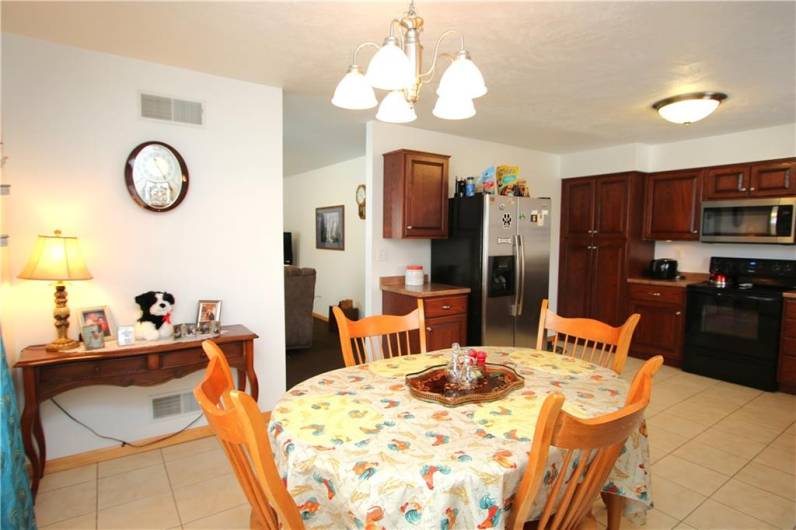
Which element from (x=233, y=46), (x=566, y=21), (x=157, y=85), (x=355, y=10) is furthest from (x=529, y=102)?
(x=157, y=85)

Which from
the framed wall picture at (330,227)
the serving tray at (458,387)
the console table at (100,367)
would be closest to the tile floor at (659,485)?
the console table at (100,367)

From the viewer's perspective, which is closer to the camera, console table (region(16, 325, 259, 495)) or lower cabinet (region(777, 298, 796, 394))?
console table (region(16, 325, 259, 495))

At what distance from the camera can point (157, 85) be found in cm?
269

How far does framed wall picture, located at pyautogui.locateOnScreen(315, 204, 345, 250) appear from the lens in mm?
6227

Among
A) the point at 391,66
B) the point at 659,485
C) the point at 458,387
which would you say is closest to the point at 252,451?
the point at 458,387

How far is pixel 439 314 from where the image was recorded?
3.66 meters

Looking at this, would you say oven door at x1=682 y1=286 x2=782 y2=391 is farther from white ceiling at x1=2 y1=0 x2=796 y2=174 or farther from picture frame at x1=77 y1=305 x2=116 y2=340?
picture frame at x1=77 y1=305 x2=116 y2=340

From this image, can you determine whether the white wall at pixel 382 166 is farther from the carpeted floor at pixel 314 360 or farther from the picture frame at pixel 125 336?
the picture frame at pixel 125 336

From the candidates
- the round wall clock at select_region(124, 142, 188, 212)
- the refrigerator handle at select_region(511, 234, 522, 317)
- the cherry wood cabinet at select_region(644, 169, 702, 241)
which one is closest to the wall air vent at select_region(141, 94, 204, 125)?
the round wall clock at select_region(124, 142, 188, 212)

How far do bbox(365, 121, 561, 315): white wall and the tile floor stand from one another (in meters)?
1.96

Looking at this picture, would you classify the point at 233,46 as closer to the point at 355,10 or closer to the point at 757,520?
the point at 355,10

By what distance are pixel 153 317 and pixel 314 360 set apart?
2.15m

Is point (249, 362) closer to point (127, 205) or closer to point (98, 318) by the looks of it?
point (98, 318)

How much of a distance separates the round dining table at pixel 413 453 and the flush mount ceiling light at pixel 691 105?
8.14 feet
